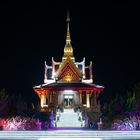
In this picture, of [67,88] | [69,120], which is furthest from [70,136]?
[67,88]

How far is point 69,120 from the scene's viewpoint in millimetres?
29922

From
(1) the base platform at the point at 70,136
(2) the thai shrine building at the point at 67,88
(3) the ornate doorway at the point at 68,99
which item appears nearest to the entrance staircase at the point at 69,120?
(2) the thai shrine building at the point at 67,88

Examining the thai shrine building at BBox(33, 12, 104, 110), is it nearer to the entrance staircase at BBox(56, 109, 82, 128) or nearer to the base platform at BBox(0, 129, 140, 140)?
the entrance staircase at BBox(56, 109, 82, 128)

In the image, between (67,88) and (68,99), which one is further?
(68,99)

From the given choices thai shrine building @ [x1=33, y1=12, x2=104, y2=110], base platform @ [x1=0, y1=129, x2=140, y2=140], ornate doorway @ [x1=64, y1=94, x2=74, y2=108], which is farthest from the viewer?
ornate doorway @ [x1=64, y1=94, x2=74, y2=108]

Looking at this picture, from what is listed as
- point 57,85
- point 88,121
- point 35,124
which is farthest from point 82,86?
point 35,124

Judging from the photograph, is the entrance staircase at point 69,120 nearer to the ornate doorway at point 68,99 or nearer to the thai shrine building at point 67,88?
the thai shrine building at point 67,88

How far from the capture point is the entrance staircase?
96.2 feet

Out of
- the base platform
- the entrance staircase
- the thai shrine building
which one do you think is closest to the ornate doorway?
the thai shrine building

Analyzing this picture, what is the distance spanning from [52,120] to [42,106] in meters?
8.27

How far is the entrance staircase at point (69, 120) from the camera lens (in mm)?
29312

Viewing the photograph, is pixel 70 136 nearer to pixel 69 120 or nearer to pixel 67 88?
pixel 69 120

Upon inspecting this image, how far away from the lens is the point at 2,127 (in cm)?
2483

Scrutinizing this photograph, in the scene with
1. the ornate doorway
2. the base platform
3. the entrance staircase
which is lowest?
the base platform
